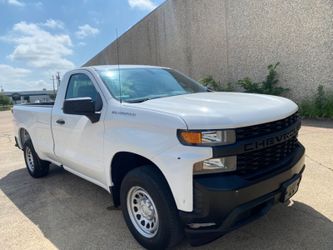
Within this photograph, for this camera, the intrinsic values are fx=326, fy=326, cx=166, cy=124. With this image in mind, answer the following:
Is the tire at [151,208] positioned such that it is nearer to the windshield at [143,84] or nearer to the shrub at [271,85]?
the windshield at [143,84]

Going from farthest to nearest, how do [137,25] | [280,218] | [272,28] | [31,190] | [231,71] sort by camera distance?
[137,25] < [231,71] < [272,28] < [31,190] < [280,218]

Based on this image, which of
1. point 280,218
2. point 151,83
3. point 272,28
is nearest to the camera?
point 280,218

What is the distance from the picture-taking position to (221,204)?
8.35 feet

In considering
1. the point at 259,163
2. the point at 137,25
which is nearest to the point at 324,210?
the point at 259,163

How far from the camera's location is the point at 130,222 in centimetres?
338

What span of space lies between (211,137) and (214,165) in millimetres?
223

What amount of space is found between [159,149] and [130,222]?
3.40 feet

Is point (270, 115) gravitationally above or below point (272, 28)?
below

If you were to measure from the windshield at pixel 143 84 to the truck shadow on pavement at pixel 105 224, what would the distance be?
4.97 feet

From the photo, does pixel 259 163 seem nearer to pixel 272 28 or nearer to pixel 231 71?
pixel 272 28

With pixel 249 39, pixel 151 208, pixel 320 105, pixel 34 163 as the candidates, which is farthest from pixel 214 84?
pixel 151 208

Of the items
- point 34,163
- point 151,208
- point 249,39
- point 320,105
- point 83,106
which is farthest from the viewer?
point 249,39

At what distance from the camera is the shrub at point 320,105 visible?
9.44m

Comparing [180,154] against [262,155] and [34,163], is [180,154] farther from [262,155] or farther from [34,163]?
[34,163]
